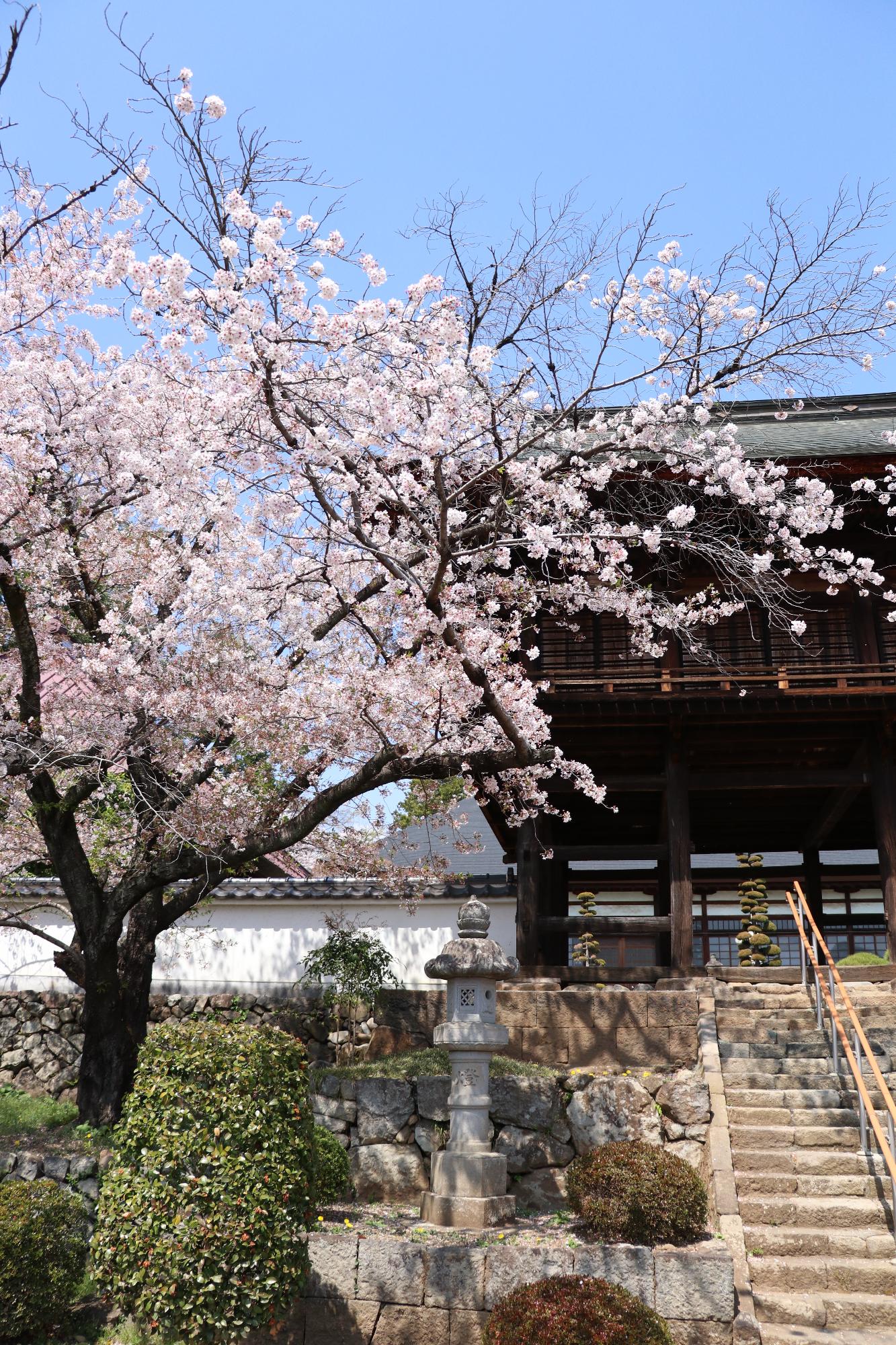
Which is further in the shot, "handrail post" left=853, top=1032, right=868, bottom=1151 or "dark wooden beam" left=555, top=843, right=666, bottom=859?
"dark wooden beam" left=555, top=843, right=666, bottom=859

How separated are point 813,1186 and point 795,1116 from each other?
86 centimetres

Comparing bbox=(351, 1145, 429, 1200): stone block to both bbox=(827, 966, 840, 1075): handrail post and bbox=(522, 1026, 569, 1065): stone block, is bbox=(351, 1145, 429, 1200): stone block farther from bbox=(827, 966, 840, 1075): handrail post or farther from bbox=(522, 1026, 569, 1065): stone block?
bbox=(827, 966, 840, 1075): handrail post

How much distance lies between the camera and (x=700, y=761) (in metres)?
14.6

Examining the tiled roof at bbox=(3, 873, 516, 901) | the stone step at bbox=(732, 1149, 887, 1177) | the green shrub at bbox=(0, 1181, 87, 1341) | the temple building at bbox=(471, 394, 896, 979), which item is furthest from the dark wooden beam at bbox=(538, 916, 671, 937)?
the green shrub at bbox=(0, 1181, 87, 1341)

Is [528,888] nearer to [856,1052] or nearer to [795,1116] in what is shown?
[856,1052]

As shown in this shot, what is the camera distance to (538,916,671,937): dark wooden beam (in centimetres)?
1316

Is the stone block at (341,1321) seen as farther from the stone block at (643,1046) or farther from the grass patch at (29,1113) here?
the stone block at (643,1046)

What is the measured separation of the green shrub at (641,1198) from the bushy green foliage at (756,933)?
267 inches

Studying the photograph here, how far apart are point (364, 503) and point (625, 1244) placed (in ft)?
18.0

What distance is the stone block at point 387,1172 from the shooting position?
941 centimetres

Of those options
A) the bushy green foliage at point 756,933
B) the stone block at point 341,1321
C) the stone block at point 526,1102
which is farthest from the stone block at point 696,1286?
the bushy green foliage at point 756,933

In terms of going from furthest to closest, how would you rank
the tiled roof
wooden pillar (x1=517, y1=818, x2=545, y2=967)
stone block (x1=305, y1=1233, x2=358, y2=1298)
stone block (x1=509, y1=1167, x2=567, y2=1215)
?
1. the tiled roof
2. wooden pillar (x1=517, y1=818, x2=545, y2=967)
3. stone block (x1=509, y1=1167, x2=567, y2=1215)
4. stone block (x1=305, y1=1233, x2=358, y2=1298)

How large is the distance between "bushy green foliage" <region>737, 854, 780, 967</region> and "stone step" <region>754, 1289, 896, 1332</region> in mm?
7014

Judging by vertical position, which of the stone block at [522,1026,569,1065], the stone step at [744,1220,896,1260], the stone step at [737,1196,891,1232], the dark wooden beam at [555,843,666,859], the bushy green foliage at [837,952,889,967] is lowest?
the stone step at [744,1220,896,1260]
